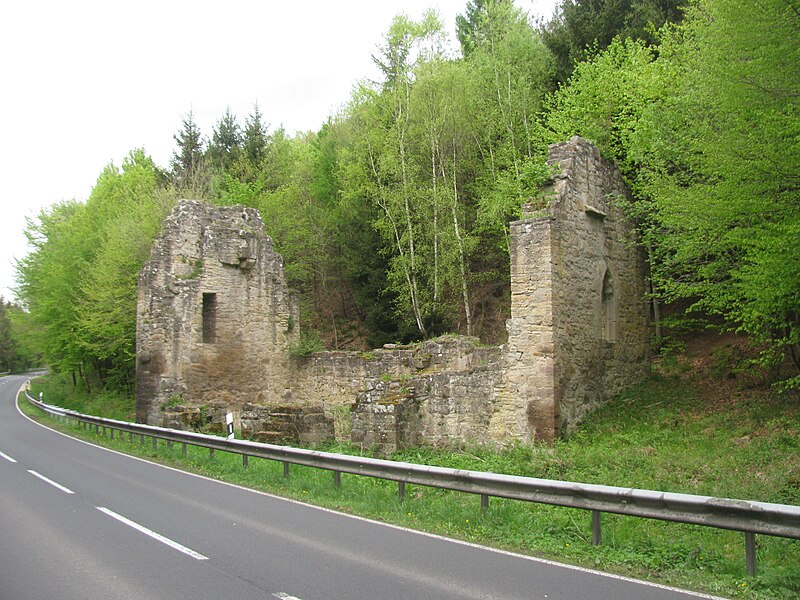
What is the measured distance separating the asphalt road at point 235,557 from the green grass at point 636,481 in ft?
1.81

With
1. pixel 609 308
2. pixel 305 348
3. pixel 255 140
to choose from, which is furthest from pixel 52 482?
pixel 255 140

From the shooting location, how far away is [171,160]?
49.4 meters

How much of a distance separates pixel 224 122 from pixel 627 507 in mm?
45562

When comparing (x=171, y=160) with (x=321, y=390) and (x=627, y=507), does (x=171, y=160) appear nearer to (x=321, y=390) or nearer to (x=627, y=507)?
(x=321, y=390)

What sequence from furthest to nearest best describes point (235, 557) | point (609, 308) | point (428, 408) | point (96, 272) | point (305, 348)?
point (96, 272) → point (305, 348) → point (609, 308) → point (428, 408) → point (235, 557)

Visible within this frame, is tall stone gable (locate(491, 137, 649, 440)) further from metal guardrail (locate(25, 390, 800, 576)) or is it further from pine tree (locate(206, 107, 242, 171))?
pine tree (locate(206, 107, 242, 171))

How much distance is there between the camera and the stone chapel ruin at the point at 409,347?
1469 centimetres

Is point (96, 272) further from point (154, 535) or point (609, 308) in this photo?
point (154, 535)

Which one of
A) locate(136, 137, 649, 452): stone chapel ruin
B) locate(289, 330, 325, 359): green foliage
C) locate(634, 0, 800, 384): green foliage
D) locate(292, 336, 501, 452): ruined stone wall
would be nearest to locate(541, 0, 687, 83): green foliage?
locate(136, 137, 649, 452): stone chapel ruin

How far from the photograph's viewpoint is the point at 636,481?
1051cm

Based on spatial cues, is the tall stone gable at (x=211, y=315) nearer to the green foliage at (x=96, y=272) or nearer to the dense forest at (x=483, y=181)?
the dense forest at (x=483, y=181)

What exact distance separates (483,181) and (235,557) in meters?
24.1

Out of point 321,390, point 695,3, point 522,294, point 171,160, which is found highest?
point 171,160

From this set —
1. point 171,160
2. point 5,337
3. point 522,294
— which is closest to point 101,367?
point 171,160
